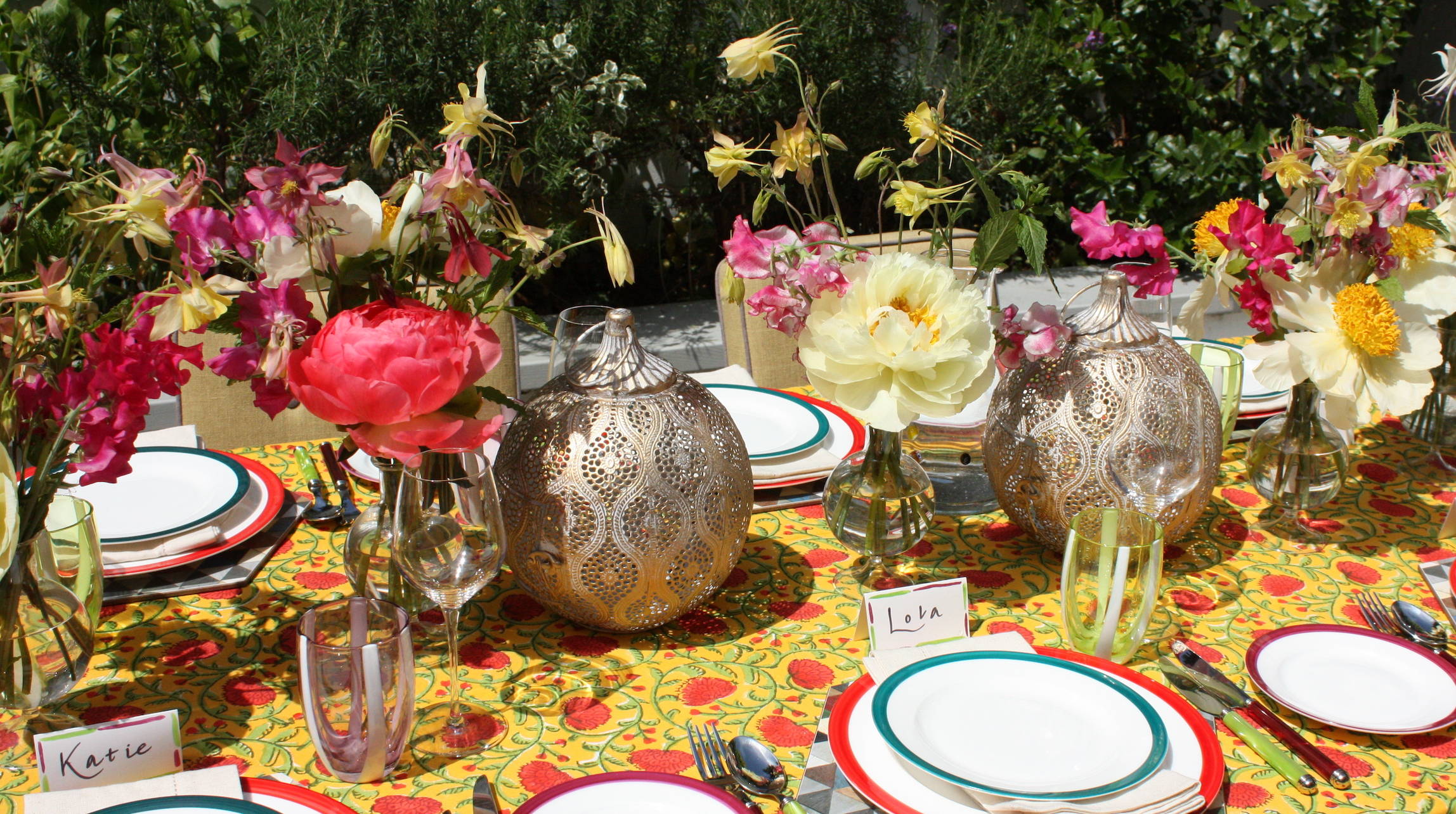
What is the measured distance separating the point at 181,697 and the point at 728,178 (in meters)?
0.70

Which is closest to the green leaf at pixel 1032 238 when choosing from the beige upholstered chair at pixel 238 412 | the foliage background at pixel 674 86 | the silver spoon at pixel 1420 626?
the silver spoon at pixel 1420 626

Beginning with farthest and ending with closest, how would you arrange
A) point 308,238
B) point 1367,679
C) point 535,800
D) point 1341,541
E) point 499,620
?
point 1341,541 < point 499,620 < point 1367,679 < point 308,238 < point 535,800

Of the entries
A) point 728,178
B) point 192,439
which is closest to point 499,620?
point 728,178

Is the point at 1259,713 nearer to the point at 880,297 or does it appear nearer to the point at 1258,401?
the point at 880,297

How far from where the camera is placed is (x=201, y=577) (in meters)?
1.25

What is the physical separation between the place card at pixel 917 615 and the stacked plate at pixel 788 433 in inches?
10.4

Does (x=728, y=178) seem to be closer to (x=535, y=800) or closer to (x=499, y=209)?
(x=499, y=209)

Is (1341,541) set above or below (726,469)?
below

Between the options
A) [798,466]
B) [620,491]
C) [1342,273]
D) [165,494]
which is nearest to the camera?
[620,491]

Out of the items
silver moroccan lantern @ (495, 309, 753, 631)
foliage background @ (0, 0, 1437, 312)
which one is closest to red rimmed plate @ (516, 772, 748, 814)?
silver moroccan lantern @ (495, 309, 753, 631)

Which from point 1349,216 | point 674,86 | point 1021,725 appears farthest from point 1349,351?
point 674,86

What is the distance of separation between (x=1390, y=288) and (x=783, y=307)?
65 cm

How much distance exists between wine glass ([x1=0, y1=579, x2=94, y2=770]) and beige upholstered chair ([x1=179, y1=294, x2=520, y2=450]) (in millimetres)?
902

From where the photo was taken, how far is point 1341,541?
1.38 m
